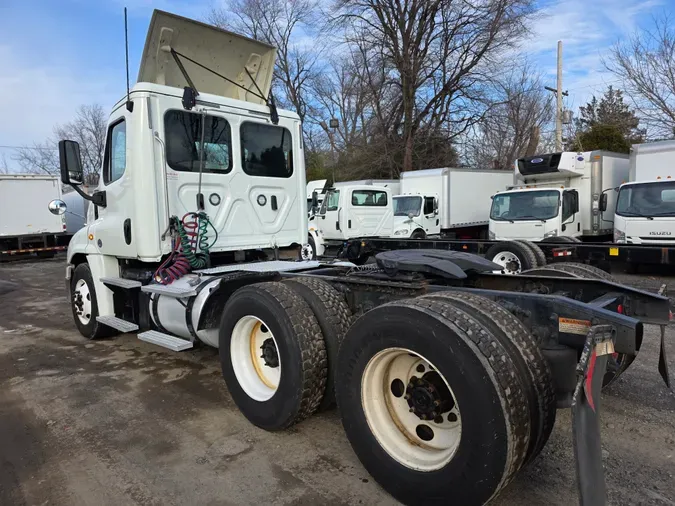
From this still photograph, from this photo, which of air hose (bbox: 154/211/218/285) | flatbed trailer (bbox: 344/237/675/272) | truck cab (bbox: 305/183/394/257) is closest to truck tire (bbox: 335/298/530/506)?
air hose (bbox: 154/211/218/285)

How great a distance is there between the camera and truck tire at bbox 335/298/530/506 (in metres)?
2.27

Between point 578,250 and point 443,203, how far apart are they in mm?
9176

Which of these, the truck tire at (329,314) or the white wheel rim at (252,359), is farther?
the white wheel rim at (252,359)

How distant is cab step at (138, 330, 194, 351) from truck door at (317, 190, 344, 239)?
33.7 feet

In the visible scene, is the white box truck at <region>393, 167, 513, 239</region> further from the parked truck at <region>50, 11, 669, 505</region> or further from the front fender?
the front fender

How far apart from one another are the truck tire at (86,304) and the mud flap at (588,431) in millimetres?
5613

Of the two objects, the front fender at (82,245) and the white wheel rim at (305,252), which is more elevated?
the front fender at (82,245)

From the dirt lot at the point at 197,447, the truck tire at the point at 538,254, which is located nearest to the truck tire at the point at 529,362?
the dirt lot at the point at 197,447

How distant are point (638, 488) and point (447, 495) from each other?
1.30 metres

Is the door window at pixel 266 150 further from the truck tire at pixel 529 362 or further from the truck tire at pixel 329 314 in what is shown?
the truck tire at pixel 529 362

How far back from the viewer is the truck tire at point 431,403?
2.27 metres

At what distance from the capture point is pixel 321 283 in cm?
381

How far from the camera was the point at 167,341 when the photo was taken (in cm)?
464

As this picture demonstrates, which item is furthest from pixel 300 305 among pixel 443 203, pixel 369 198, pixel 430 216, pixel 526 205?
pixel 443 203
